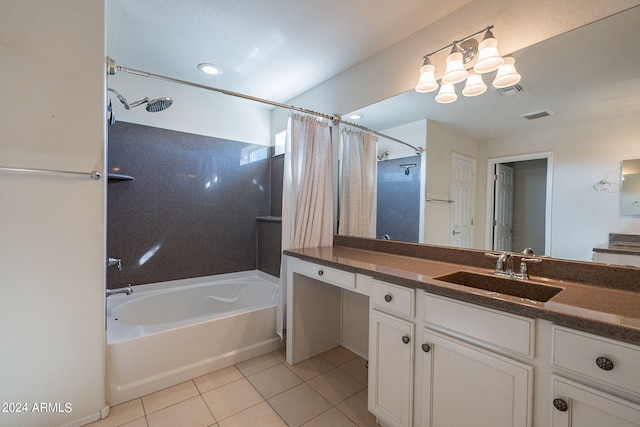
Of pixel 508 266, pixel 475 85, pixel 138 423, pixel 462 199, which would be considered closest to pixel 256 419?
pixel 138 423

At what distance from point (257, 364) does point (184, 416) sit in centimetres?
60

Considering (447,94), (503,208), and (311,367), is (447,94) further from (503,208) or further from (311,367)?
(311,367)

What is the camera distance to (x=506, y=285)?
1.25 m

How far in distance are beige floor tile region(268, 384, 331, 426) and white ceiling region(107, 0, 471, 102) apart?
2320mm

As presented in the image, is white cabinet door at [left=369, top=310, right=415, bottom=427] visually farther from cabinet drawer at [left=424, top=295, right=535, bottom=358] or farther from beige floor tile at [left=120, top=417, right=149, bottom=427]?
beige floor tile at [left=120, top=417, right=149, bottom=427]

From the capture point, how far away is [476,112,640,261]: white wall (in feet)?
3.70

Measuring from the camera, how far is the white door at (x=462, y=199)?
159cm

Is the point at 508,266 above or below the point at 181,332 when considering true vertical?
above

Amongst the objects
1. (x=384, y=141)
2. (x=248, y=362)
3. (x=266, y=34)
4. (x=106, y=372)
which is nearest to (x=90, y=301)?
(x=106, y=372)

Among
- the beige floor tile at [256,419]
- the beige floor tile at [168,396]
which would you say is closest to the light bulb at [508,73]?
the beige floor tile at [256,419]

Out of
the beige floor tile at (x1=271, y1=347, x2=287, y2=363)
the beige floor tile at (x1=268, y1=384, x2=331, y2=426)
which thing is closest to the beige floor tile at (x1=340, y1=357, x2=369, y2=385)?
the beige floor tile at (x1=268, y1=384, x2=331, y2=426)

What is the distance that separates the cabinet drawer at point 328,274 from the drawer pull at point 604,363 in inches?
37.6

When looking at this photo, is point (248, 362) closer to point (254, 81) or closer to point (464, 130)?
point (464, 130)

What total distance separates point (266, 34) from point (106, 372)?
228cm
